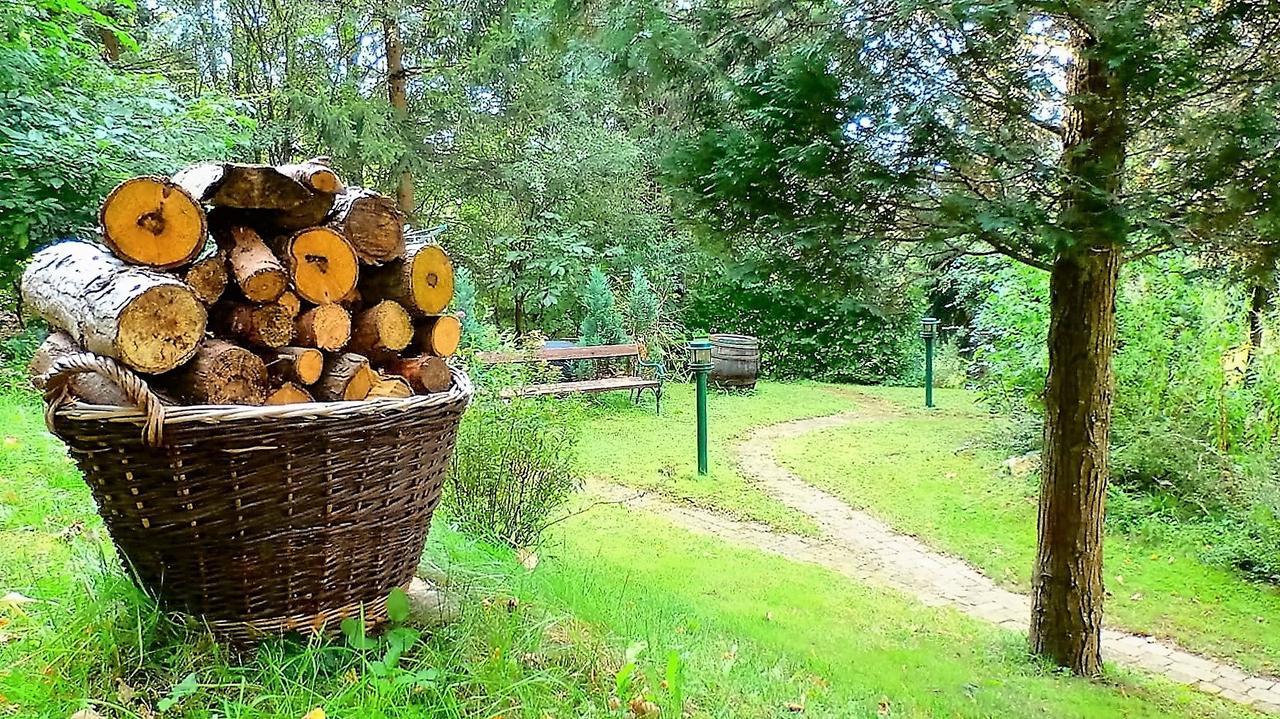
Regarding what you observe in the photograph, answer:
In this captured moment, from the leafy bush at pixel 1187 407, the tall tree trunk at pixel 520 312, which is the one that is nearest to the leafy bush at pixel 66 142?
the tall tree trunk at pixel 520 312

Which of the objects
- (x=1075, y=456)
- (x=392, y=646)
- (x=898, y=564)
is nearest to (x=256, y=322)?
(x=392, y=646)

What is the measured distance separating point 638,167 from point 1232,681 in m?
8.51

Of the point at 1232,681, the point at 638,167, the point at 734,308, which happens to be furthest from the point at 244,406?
the point at 734,308

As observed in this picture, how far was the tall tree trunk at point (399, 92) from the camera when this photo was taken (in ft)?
29.5

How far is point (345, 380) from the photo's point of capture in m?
1.77

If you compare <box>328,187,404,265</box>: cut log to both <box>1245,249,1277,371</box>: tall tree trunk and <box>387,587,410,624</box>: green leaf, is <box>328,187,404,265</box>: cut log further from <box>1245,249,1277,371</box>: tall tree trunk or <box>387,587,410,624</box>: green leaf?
<box>1245,249,1277,371</box>: tall tree trunk

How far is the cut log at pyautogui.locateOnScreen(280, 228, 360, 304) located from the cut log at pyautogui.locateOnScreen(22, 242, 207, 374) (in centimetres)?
22

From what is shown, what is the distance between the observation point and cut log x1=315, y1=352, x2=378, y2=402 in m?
1.77

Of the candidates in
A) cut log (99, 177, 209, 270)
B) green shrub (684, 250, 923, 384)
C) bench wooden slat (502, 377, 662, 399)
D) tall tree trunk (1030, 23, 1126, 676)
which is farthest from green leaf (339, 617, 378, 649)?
green shrub (684, 250, 923, 384)

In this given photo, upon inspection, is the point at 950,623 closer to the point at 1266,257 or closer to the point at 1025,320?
the point at 1266,257

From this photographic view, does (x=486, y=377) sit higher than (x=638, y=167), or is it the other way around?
(x=638, y=167)

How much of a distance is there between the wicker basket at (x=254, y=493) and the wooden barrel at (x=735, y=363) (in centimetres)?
843

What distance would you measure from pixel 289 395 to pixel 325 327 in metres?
0.17

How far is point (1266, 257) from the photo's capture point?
255 cm
